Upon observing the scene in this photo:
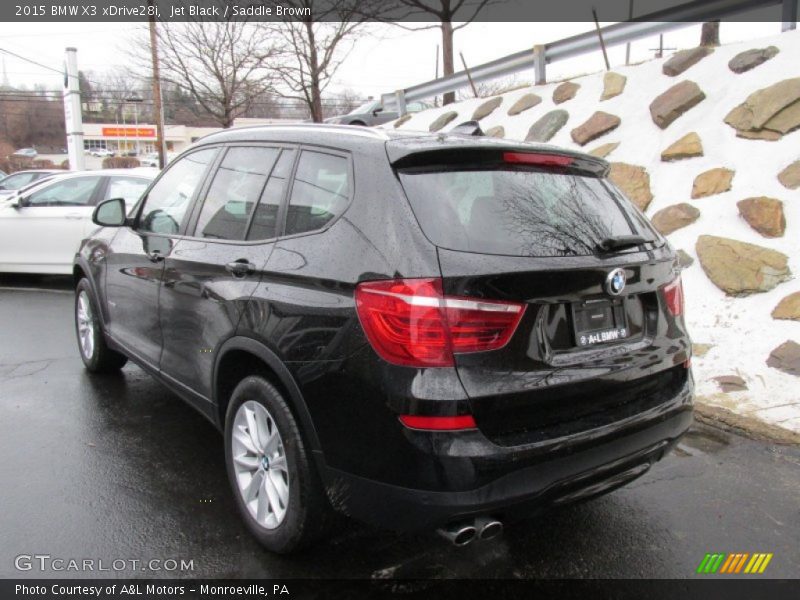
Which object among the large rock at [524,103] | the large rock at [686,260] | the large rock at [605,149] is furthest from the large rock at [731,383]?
the large rock at [524,103]

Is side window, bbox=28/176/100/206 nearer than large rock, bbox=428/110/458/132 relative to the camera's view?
Yes

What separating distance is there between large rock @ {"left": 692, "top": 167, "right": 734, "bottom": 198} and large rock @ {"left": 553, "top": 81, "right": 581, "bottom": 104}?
3581 millimetres

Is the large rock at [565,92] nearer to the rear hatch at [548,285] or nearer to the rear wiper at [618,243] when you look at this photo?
the rear hatch at [548,285]

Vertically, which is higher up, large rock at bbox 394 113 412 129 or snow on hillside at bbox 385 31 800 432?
large rock at bbox 394 113 412 129

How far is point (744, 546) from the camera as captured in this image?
9.35 ft

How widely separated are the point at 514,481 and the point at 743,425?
2676 mm

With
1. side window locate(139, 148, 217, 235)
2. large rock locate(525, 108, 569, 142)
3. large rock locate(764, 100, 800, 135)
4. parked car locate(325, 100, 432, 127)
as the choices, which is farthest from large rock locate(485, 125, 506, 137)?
side window locate(139, 148, 217, 235)

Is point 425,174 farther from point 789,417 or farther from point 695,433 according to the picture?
point 789,417

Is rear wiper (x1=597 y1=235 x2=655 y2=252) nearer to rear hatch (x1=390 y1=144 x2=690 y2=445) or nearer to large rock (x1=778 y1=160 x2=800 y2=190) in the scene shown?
rear hatch (x1=390 y1=144 x2=690 y2=445)

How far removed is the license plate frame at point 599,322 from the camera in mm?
2338

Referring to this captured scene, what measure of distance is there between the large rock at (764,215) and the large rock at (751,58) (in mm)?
2526

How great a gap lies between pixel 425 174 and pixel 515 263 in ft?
1.69

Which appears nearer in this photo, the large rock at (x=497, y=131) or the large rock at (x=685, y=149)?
the large rock at (x=685, y=149)

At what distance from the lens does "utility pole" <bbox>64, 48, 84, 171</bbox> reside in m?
18.8
